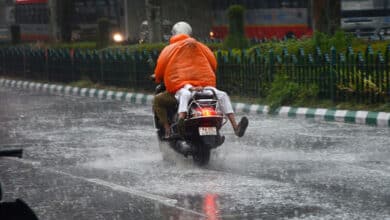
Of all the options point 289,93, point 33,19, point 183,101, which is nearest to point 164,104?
point 183,101

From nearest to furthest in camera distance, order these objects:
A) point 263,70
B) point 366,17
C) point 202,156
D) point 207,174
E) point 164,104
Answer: point 207,174 < point 202,156 < point 164,104 < point 263,70 < point 366,17

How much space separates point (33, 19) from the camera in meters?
48.9

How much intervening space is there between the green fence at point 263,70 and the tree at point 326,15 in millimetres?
3216

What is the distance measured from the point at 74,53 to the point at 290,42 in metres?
9.04

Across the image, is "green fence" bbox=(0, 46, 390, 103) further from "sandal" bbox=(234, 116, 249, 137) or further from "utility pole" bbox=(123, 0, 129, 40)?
"utility pole" bbox=(123, 0, 129, 40)

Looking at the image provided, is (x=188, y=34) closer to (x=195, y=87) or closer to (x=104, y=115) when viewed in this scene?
(x=195, y=87)

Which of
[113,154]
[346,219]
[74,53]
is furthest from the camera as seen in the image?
[74,53]

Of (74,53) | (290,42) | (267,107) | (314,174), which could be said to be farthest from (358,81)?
(74,53)

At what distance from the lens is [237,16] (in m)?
31.1

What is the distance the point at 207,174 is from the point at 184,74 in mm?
1553

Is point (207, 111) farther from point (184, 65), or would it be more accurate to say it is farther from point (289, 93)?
point (289, 93)

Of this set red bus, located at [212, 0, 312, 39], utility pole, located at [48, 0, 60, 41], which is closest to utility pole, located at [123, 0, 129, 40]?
utility pole, located at [48, 0, 60, 41]

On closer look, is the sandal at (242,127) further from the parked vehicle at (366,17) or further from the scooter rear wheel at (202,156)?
the parked vehicle at (366,17)

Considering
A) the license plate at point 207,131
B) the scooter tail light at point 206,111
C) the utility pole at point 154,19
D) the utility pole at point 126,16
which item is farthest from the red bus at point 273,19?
the license plate at point 207,131
